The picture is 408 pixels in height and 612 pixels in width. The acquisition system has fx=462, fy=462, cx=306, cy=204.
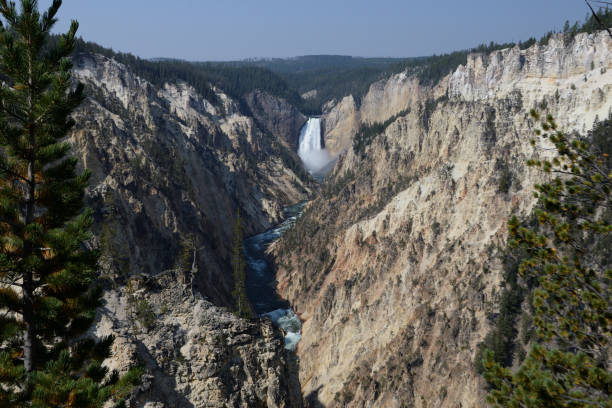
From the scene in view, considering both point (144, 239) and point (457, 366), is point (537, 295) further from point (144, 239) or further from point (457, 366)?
point (144, 239)

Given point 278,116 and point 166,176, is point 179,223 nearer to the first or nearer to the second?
point 166,176

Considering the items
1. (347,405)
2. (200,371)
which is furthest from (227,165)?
(200,371)

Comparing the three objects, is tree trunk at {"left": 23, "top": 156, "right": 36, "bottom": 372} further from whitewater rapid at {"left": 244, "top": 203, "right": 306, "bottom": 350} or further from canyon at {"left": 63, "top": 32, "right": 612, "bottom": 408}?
whitewater rapid at {"left": 244, "top": 203, "right": 306, "bottom": 350}

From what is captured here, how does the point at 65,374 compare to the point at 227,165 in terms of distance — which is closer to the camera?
the point at 65,374

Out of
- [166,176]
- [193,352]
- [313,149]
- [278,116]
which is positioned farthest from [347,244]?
[278,116]

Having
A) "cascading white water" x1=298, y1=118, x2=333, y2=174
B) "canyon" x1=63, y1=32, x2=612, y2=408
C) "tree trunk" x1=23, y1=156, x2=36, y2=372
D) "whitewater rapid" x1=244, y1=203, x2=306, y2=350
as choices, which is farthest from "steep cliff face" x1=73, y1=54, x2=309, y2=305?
"cascading white water" x1=298, y1=118, x2=333, y2=174

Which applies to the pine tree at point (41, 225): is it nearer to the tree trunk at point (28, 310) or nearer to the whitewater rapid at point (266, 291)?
the tree trunk at point (28, 310)

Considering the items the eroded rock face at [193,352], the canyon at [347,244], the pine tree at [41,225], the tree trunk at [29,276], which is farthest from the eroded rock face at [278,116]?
the tree trunk at [29,276]
